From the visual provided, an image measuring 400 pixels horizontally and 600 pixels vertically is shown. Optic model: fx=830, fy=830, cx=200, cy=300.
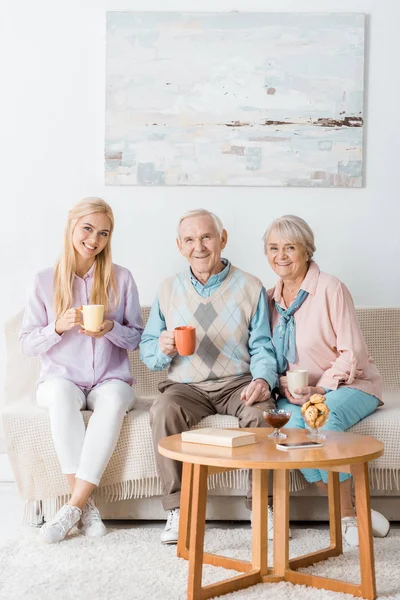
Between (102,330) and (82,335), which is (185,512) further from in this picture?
(82,335)

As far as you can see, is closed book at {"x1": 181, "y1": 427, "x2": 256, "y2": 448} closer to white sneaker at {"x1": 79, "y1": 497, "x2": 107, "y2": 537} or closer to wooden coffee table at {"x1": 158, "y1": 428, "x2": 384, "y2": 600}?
wooden coffee table at {"x1": 158, "y1": 428, "x2": 384, "y2": 600}

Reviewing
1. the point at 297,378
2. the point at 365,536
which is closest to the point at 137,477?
the point at 297,378

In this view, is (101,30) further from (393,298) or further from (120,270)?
(393,298)

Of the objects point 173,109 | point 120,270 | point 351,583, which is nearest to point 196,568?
point 351,583

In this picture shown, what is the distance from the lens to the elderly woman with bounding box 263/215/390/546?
9.11 feet

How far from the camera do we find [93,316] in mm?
2705

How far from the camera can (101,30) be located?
3592 millimetres

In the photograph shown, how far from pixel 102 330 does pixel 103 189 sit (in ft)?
3.21

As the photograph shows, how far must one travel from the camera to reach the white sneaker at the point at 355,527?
2.50m

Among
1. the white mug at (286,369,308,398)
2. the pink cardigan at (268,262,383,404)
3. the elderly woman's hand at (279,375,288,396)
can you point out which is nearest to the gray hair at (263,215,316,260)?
the pink cardigan at (268,262,383,404)

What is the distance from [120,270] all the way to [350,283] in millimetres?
1084

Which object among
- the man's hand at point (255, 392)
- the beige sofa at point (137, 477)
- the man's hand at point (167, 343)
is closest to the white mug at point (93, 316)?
the man's hand at point (167, 343)

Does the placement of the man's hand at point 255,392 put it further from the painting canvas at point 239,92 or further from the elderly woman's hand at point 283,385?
the painting canvas at point 239,92

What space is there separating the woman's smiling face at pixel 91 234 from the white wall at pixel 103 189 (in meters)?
0.64
